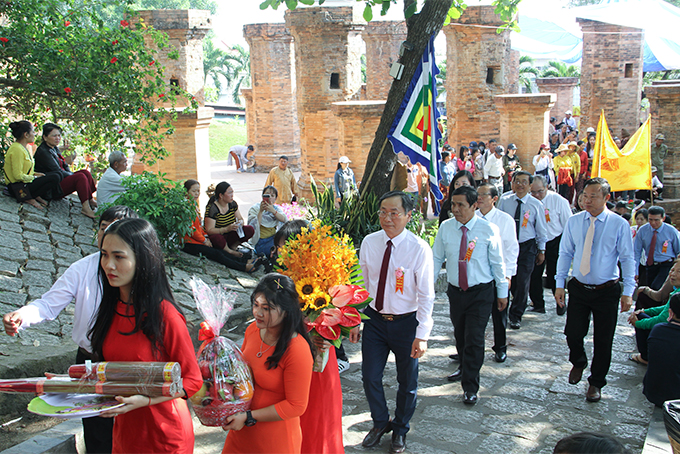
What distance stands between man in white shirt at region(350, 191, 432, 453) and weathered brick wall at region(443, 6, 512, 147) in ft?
55.1

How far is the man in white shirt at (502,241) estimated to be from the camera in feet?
19.5

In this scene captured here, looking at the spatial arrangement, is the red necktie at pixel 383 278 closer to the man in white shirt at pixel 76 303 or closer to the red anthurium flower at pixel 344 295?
the red anthurium flower at pixel 344 295

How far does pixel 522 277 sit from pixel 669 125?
1048 cm

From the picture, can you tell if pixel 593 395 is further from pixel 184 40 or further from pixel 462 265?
pixel 184 40

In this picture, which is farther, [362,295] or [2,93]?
[2,93]

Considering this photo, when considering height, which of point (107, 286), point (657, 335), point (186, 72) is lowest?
point (657, 335)

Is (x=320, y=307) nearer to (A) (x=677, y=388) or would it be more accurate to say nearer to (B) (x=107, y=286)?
(B) (x=107, y=286)

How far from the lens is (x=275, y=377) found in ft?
9.55

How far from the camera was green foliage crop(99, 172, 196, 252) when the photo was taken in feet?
22.2

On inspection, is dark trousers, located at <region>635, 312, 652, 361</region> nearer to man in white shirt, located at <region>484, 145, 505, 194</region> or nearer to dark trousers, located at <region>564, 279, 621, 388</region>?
dark trousers, located at <region>564, 279, 621, 388</region>

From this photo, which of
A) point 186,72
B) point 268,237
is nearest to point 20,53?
point 268,237

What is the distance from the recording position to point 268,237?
7.83 meters

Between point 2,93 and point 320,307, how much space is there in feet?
21.5

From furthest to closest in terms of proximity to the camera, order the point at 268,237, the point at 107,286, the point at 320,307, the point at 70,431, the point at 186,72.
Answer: the point at 186,72 → the point at 268,237 → the point at 70,431 → the point at 320,307 → the point at 107,286
